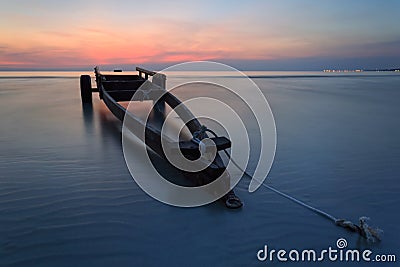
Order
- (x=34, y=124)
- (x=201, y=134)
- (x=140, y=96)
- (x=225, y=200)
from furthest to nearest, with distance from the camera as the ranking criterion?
(x=140, y=96) → (x=34, y=124) → (x=201, y=134) → (x=225, y=200)

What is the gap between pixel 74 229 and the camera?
201 cm

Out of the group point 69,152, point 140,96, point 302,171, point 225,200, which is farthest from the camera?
point 140,96

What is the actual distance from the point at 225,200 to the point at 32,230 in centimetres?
153

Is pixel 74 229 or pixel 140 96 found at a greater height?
pixel 140 96

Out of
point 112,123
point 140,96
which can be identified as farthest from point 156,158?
point 140,96

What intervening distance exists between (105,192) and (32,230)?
0.72 m

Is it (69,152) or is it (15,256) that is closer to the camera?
(15,256)

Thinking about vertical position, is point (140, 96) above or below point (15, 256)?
above

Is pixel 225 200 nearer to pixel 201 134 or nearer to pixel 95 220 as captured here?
pixel 201 134

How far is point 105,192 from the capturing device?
2609 millimetres

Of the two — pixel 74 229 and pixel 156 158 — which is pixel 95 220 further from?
pixel 156 158

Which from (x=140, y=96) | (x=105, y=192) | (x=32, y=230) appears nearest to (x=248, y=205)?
(x=105, y=192)

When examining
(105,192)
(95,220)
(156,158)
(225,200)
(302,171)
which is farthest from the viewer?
(156,158)

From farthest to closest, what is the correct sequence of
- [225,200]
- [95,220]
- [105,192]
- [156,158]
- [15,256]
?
[156,158] < [105,192] < [225,200] < [95,220] < [15,256]
